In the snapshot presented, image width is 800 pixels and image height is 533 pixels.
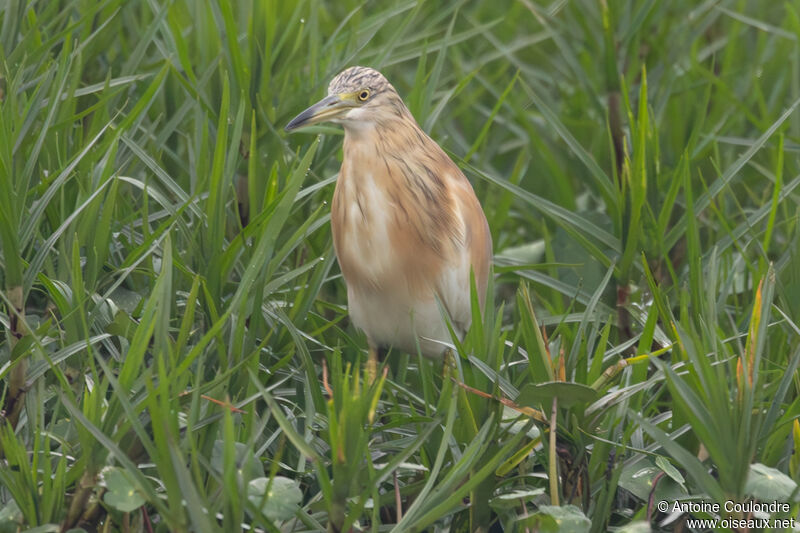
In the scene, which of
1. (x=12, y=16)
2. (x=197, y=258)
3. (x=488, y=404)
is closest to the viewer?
(x=488, y=404)

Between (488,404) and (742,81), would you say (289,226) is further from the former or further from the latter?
(742,81)

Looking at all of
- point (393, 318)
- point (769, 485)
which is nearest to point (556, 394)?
point (769, 485)

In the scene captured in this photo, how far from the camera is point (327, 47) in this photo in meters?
2.76

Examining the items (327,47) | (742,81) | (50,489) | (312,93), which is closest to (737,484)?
(50,489)

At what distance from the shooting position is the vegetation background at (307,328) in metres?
1.67

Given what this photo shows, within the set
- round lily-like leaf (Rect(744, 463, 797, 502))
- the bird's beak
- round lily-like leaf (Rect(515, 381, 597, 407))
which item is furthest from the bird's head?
round lily-like leaf (Rect(744, 463, 797, 502))

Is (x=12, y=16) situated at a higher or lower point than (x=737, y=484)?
higher

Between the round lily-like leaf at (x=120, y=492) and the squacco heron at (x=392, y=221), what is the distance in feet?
2.29

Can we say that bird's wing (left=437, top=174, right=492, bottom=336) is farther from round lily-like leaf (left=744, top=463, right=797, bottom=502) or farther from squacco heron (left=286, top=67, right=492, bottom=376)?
round lily-like leaf (left=744, top=463, right=797, bottom=502)

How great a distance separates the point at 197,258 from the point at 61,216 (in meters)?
0.27

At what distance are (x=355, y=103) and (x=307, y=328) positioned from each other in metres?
0.47

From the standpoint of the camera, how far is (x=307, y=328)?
236cm

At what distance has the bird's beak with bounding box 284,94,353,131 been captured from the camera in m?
2.13

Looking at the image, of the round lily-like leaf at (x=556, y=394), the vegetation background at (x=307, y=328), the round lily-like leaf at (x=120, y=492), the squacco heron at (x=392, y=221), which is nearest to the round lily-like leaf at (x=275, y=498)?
the vegetation background at (x=307, y=328)
